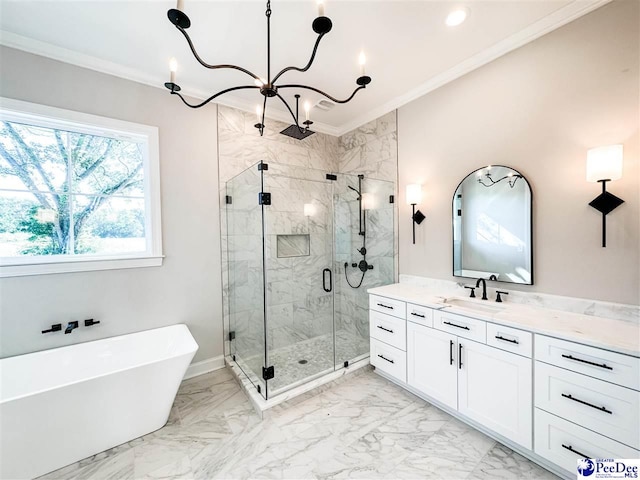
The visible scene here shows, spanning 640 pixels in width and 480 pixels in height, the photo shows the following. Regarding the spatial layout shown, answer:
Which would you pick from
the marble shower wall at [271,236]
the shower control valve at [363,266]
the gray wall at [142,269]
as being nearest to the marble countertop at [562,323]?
the shower control valve at [363,266]

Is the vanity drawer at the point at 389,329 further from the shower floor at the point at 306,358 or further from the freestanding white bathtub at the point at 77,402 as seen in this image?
the freestanding white bathtub at the point at 77,402

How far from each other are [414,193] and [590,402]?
1911mm

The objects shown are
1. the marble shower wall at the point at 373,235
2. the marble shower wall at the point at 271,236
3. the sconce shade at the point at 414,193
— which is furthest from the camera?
the marble shower wall at the point at 373,235

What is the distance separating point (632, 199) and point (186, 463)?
3.22 metres

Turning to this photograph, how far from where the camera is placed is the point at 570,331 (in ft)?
4.84

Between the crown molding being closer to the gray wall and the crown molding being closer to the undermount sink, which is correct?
the undermount sink

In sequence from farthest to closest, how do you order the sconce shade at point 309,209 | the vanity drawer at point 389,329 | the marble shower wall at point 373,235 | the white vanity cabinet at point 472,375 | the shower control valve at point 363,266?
the shower control valve at point 363,266
the marble shower wall at point 373,235
the sconce shade at point 309,209
the vanity drawer at point 389,329
the white vanity cabinet at point 472,375

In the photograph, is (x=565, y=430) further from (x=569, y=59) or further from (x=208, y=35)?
(x=208, y=35)

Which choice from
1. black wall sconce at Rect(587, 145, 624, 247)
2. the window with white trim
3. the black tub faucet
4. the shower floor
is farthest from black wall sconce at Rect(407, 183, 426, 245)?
the black tub faucet

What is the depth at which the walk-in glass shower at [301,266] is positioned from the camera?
2.42 m

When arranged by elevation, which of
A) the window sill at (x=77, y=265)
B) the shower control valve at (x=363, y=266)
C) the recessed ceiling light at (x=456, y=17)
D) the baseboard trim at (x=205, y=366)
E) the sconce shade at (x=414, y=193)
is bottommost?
the baseboard trim at (x=205, y=366)

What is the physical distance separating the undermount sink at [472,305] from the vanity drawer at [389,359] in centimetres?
61

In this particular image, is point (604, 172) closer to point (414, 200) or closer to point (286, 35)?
point (414, 200)

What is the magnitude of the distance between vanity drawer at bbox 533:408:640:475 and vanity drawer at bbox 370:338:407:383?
3.11 feet
